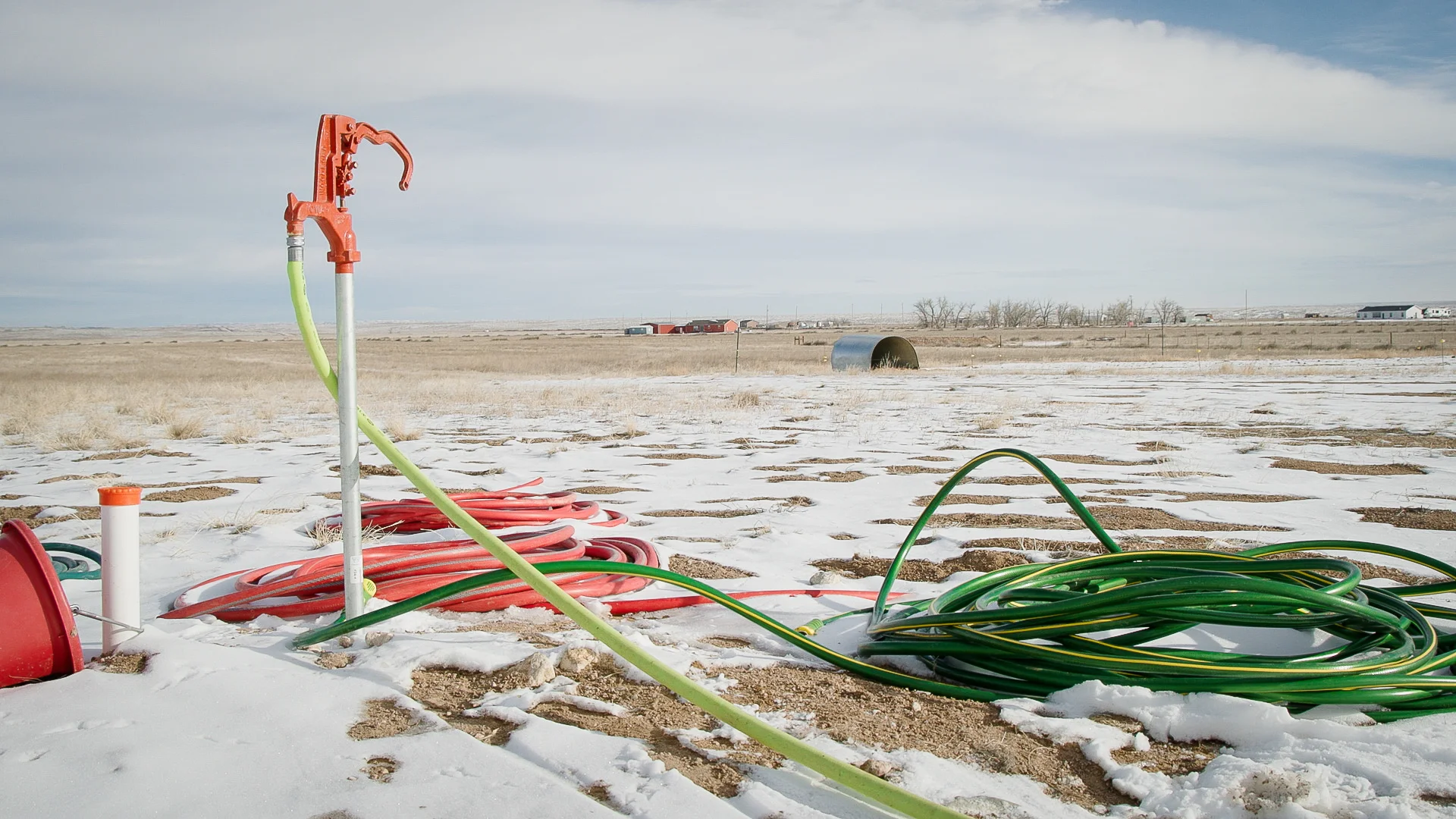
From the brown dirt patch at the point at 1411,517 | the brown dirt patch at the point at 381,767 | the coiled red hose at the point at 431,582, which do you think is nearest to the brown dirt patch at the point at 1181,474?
the brown dirt patch at the point at 1411,517

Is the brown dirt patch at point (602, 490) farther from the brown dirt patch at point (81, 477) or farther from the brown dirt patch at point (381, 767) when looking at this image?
the brown dirt patch at point (381, 767)

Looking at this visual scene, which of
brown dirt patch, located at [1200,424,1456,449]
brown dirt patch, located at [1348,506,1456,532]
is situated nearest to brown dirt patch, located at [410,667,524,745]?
brown dirt patch, located at [1348,506,1456,532]

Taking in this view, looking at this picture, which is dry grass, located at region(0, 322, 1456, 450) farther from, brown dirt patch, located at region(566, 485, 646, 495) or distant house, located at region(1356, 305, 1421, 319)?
distant house, located at region(1356, 305, 1421, 319)

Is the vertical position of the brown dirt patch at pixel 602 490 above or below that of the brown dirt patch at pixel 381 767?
below

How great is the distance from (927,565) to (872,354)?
19.9 meters

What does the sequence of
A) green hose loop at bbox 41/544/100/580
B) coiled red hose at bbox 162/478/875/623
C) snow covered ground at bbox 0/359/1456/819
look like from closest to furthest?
snow covered ground at bbox 0/359/1456/819 < coiled red hose at bbox 162/478/875/623 < green hose loop at bbox 41/544/100/580

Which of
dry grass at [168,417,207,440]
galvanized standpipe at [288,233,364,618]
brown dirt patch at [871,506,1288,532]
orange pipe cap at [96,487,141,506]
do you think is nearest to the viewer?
orange pipe cap at [96,487,141,506]

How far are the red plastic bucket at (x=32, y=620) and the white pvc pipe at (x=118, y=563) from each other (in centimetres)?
19

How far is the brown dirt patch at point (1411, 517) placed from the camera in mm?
5625

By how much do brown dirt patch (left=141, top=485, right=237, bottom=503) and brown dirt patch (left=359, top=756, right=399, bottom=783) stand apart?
5.41 meters

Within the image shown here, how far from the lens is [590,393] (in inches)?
692

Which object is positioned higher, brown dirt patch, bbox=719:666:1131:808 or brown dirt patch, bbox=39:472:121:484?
brown dirt patch, bbox=719:666:1131:808

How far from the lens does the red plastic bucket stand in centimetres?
268

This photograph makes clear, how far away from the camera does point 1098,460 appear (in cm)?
871
